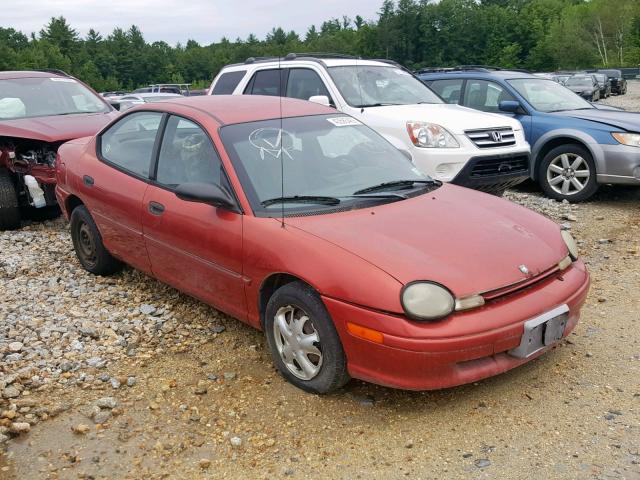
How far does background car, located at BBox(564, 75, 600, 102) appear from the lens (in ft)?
95.3

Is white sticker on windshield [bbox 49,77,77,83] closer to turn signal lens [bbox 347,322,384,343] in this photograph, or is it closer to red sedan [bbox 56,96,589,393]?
red sedan [bbox 56,96,589,393]

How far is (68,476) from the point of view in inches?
116

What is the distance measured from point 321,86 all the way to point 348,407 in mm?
4945

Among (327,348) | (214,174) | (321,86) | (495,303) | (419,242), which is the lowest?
(327,348)

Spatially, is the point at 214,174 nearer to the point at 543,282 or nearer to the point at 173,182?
the point at 173,182

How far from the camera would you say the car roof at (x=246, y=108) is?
4.30m

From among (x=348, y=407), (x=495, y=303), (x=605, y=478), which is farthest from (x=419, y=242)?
(x=605, y=478)

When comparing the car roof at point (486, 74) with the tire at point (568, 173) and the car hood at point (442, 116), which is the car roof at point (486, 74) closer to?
the tire at point (568, 173)

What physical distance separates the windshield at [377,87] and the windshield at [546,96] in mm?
1619

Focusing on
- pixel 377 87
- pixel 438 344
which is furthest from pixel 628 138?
pixel 438 344

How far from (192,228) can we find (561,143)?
233 inches

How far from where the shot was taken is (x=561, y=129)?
26.5 ft

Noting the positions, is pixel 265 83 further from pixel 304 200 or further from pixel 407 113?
pixel 304 200

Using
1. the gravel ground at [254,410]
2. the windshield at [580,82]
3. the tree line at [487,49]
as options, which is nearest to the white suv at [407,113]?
the gravel ground at [254,410]
